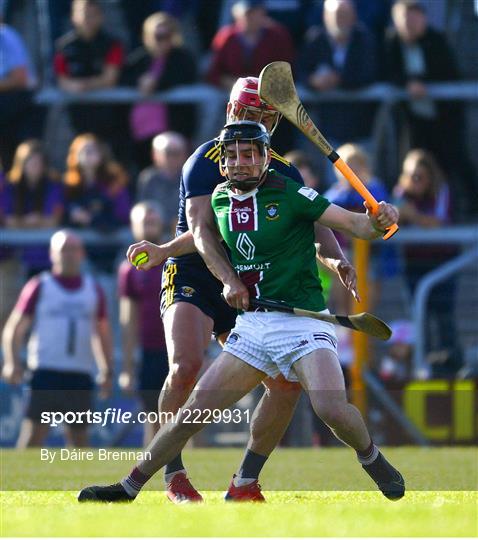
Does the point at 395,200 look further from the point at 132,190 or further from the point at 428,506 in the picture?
the point at 428,506

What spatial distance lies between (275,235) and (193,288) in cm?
104

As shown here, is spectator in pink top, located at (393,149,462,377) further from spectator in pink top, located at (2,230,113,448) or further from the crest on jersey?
the crest on jersey

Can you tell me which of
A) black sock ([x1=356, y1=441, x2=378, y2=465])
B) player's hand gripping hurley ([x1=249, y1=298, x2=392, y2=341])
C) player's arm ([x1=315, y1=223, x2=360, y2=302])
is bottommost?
black sock ([x1=356, y1=441, x2=378, y2=465])

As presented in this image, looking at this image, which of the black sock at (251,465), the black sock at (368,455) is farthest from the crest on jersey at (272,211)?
the black sock at (251,465)

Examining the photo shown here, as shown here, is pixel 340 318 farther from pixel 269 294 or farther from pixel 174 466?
pixel 174 466

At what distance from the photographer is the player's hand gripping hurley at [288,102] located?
24.1 feet

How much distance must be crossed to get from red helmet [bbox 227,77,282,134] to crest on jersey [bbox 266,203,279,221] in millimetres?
710

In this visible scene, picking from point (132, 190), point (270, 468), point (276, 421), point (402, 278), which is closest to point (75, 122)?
point (132, 190)

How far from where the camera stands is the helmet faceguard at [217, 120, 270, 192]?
7.07 meters

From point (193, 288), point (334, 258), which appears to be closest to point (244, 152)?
point (334, 258)

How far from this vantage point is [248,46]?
14.4 meters

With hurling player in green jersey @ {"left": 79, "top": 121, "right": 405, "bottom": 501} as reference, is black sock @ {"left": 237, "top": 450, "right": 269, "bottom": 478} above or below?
below

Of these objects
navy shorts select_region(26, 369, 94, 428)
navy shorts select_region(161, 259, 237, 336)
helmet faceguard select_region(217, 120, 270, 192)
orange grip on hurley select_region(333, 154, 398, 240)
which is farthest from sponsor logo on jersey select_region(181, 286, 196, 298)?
navy shorts select_region(26, 369, 94, 428)

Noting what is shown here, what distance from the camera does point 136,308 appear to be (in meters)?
13.2
